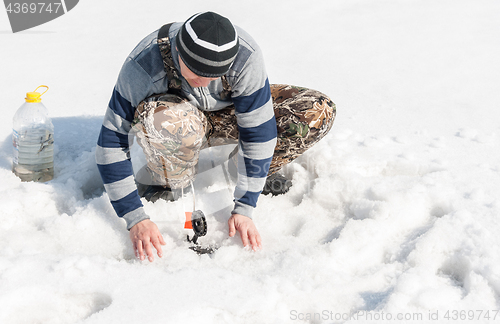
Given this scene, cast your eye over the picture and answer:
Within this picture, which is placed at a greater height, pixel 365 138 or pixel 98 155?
pixel 98 155

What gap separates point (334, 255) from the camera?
1.37 metres

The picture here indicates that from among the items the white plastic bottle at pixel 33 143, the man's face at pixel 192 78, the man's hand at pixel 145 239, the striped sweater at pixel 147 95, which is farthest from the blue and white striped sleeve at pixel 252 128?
the white plastic bottle at pixel 33 143

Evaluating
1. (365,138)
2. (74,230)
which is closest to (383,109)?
(365,138)

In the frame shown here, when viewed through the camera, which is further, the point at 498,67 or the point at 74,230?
the point at 498,67

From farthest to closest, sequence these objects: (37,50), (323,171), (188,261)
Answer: (37,50), (323,171), (188,261)

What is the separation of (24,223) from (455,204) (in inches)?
68.9

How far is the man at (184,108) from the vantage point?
46.0 inches

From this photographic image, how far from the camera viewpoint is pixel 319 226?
5.08ft

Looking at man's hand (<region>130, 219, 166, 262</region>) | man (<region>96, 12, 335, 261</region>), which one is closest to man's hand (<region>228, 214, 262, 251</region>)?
man (<region>96, 12, 335, 261</region>)

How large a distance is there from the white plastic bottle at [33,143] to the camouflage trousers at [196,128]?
1.84ft

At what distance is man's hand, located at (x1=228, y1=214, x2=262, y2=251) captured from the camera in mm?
Result: 1405

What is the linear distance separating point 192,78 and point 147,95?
202 mm

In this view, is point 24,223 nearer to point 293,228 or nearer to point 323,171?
point 293,228

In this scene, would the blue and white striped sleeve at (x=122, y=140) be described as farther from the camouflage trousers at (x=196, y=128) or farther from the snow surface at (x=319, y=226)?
the snow surface at (x=319, y=226)
